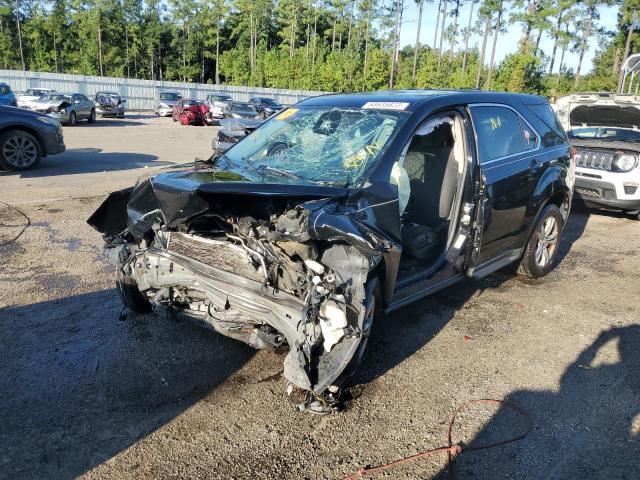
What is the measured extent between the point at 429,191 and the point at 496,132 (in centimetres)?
77

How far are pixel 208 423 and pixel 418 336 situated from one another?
1788mm

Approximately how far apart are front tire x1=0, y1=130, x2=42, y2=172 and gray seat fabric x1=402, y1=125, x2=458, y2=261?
28.6ft

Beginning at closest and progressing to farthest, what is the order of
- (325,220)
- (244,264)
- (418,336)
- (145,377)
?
(325,220)
(244,264)
(145,377)
(418,336)

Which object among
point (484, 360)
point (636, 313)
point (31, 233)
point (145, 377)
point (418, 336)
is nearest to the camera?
point (145, 377)

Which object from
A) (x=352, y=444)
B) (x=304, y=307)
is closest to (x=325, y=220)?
(x=304, y=307)

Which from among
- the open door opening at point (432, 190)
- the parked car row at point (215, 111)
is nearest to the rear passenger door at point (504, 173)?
the open door opening at point (432, 190)

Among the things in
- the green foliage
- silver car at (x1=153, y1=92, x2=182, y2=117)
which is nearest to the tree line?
the green foliage

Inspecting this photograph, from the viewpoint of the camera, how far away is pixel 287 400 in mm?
3125

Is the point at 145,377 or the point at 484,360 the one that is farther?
the point at 484,360

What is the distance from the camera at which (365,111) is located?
3.90 m

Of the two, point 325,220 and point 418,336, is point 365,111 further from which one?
point 418,336

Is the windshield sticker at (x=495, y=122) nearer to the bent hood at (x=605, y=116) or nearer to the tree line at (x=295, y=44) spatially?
the bent hood at (x=605, y=116)

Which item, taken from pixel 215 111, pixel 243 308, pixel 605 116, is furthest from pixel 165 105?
pixel 243 308

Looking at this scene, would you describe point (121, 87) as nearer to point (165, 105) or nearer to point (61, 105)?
point (165, 105)
